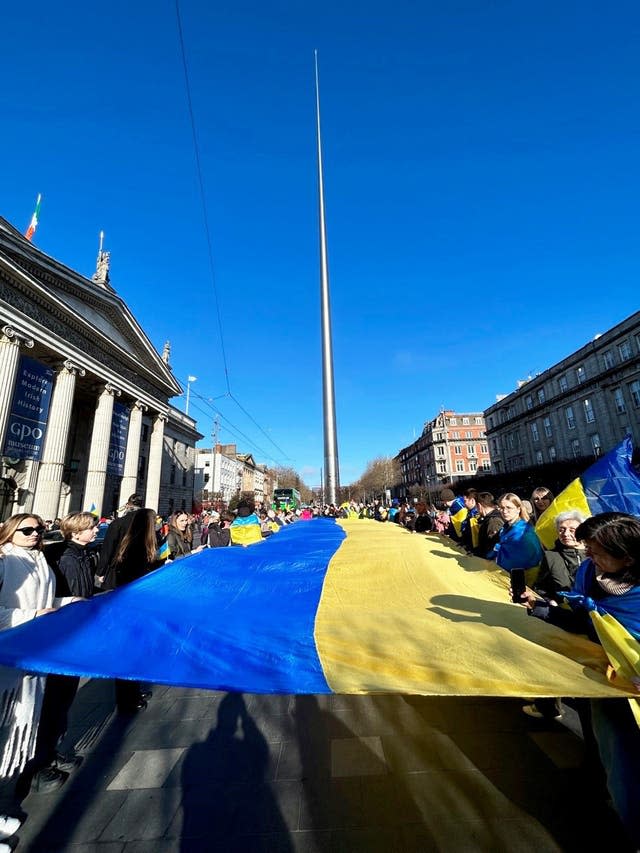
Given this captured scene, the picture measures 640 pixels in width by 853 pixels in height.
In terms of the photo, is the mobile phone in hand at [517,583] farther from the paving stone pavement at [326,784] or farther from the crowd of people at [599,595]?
the paving stone pavement at [326,784]

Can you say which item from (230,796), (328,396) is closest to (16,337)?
(328,396)

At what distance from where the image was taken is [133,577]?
13.6 ft

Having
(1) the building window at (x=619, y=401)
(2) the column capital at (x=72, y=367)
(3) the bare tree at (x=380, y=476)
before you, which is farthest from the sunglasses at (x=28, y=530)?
(3) the bare tree at (x=380, y=476)

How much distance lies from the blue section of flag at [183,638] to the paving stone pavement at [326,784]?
1.19 metres

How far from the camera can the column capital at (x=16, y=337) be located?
701 inches

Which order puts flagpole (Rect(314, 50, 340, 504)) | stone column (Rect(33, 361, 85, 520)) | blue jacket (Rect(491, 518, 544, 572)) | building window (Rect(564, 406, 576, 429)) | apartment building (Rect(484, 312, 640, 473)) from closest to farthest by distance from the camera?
blue jacket (Rect(491, 518, 544, 572)) < stone column (Rect(33, 361, 85, 520)) < flagpole (Rect(314, 50, 340, 504)) < apartment building (Rect(484, 312, 640, 473)) < building window (Rect(564, 406, 576, 429))

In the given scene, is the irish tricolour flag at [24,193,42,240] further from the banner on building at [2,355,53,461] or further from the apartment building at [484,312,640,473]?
the apartment building at [484,312,640,473]

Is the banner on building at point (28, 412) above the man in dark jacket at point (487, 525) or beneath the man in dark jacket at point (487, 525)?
above

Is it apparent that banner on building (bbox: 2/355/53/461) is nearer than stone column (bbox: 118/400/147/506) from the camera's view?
Yes

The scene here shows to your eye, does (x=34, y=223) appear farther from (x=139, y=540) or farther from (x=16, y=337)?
(x=139, y=540)

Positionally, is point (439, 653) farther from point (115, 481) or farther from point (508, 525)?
point (115, 481)

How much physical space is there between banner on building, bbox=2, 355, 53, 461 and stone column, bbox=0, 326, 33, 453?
8.9 inches

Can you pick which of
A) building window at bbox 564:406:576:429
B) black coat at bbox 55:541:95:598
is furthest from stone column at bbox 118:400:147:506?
building window at bbox 564:406:576:429

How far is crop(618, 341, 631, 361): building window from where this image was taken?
36062 millimetres
